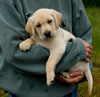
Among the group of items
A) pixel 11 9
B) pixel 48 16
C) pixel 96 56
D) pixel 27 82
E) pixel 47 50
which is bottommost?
pixel 96 56

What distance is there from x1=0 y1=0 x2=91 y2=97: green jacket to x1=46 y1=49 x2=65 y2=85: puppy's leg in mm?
52

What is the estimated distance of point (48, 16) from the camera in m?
2.51

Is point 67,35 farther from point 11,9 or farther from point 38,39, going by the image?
point 11,9

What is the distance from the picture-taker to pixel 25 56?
2428mm

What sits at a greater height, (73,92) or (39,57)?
(39,57)

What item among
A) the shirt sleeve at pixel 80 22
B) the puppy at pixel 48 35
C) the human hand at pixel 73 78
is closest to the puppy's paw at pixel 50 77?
the puppy at pixel 48 35

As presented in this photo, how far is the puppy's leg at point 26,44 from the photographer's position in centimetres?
240

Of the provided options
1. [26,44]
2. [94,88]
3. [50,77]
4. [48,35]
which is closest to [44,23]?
[48,35]

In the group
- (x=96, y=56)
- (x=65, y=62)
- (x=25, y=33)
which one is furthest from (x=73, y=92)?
(x=96, y=56)

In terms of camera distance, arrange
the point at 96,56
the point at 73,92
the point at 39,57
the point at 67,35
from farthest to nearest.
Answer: the point at 96,56 → the point at 73,92 → the point at 67,35 → the point at 39,57

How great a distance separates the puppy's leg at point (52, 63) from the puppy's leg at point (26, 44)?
0.19 meters

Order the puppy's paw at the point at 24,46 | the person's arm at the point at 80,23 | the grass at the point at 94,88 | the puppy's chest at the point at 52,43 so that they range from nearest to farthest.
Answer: the puppy's paw at the point at 24,46
the puppy's chest at the point at 52,43
the person's arm at the point at 80,23
the grass at the point at 94,88

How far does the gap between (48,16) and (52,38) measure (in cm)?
19

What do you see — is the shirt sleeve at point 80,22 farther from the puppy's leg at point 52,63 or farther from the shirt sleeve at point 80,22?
the puppy's leg at point 52,63
